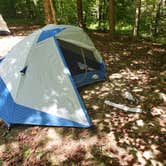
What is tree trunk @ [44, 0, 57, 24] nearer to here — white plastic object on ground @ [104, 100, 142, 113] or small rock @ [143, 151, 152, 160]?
white plastic object on ground @ [104, 100, 142, 113]

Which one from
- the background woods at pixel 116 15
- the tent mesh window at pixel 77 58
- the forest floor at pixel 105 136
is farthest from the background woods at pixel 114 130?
the background woods at pixel 116 15

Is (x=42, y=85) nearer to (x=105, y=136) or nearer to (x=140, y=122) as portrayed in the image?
(x=105, y=136)

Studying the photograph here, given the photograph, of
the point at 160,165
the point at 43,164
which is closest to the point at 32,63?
the point at 43,164

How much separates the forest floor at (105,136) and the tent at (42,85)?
0.22 metres

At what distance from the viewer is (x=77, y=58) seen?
6.19 metres

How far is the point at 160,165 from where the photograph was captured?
3.70m

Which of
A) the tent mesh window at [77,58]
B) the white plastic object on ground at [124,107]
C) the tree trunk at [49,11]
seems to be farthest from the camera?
the tree trunk at [49,11]

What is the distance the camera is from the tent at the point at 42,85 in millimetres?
4609

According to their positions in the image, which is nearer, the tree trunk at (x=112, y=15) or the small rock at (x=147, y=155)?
the small rock at (x=147, y=155)

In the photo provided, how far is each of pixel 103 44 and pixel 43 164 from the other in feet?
21.9

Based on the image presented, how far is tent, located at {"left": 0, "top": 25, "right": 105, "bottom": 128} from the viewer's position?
4.61m

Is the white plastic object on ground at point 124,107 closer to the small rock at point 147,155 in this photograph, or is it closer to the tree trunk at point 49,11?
the small rock at point 147,155

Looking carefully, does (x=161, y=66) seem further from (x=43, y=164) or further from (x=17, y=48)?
(x=43, y=164)

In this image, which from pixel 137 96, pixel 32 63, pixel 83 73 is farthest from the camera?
pixel 83 73
